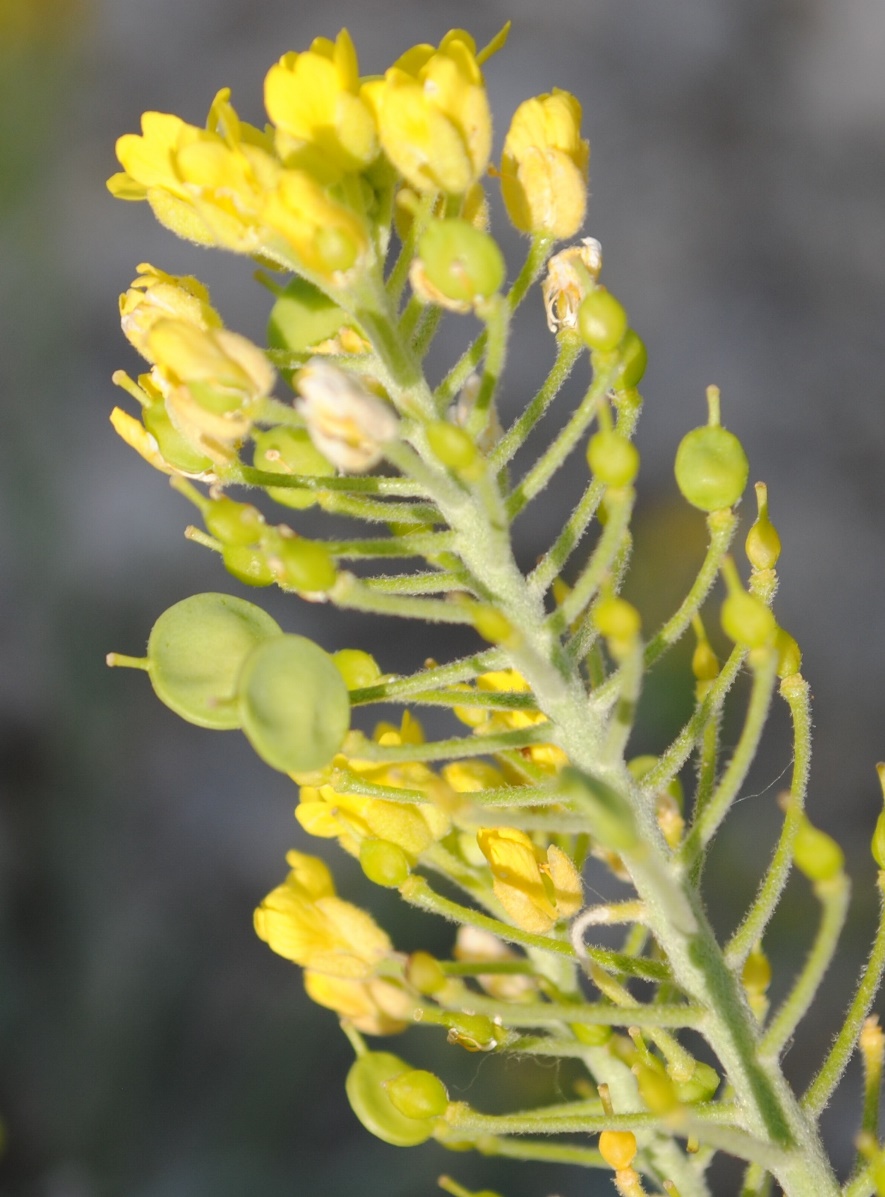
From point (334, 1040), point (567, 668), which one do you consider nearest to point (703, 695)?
point (567, 668)

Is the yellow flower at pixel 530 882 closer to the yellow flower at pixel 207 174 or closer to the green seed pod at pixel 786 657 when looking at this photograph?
the green seed pod at pixel 786 657

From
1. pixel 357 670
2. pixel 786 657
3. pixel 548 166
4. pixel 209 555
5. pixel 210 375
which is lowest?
pixel 209 555

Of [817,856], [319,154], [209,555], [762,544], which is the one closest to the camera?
[817,856]

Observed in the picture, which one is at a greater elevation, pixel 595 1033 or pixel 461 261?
pixel 461 261

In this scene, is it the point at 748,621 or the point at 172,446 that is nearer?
the point at 748,621

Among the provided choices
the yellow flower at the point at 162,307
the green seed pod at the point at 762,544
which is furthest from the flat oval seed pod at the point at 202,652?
the green seed pod at the point at 762,544

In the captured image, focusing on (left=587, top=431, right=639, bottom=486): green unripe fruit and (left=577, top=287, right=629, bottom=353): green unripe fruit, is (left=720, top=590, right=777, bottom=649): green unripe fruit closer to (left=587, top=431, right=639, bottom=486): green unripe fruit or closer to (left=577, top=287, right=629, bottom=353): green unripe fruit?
(left=587, top=431, right=639, bottom=486): green unripe fruit

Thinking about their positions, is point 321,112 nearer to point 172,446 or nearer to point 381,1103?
point 172,446

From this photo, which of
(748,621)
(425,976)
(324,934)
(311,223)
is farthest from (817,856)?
(311,223)
